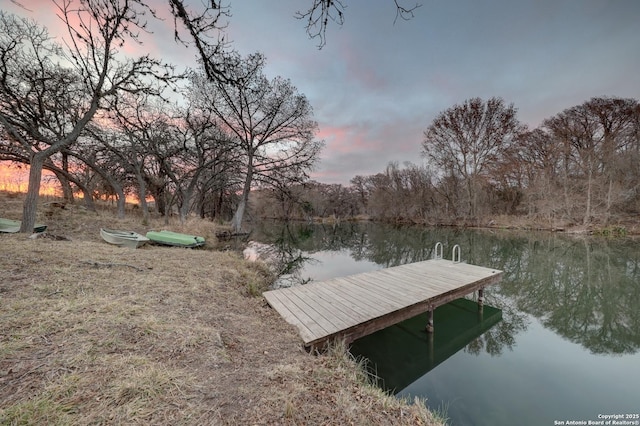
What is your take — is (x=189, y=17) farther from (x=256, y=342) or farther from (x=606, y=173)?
(x=606, y=173)

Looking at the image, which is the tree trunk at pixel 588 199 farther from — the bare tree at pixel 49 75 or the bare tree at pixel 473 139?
the bare tree at pixel 49 75

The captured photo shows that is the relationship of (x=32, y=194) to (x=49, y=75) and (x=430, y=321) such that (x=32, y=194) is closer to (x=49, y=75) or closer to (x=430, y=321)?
(x=49, y=75)

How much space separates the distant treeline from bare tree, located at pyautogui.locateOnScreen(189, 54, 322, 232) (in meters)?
1.45

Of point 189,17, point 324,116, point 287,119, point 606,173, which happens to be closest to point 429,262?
point 189,17

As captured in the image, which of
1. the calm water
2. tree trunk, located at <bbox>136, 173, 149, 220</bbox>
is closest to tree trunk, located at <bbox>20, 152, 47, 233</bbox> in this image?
tree trunk, located at <bbox>136, 173, 149, 220</bbox>

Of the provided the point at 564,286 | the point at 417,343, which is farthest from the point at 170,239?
the point at 564,286

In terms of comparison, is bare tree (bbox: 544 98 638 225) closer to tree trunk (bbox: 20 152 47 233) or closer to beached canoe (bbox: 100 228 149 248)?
beached canoe (bbox: 100 228 149 248)

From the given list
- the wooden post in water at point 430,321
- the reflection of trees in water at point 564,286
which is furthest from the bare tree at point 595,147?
the wooden post in water at point 430,321

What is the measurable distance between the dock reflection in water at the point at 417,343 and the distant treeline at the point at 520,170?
32.4 ft

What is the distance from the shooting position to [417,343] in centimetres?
456

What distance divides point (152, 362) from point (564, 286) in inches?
444

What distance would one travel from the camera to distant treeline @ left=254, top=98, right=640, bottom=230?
16062mm

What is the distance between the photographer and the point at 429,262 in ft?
25.0

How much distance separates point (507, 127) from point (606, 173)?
7729mm
